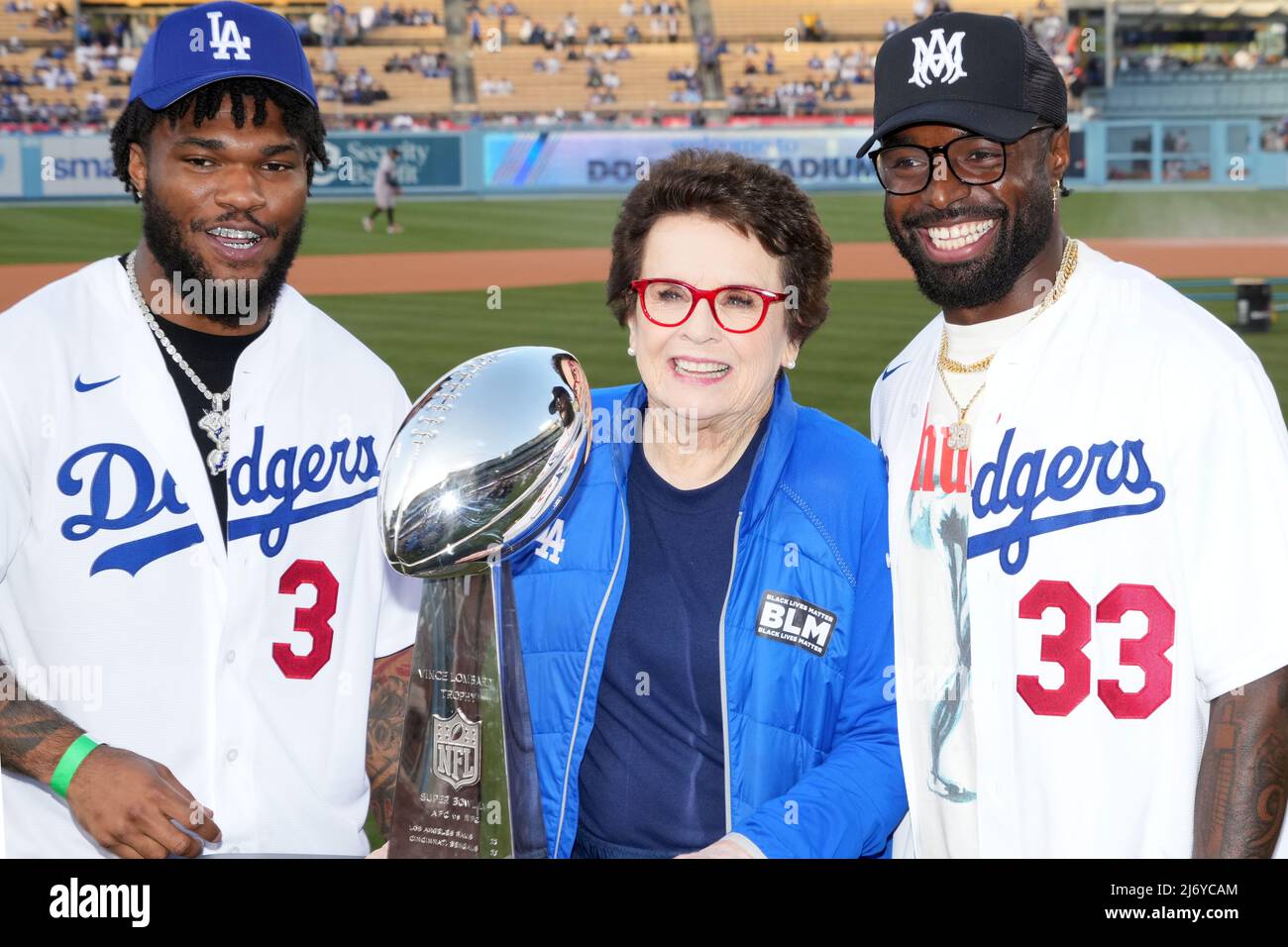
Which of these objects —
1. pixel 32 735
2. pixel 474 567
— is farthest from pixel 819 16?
pixel 474 567

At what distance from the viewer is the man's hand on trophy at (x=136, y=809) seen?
2.53 meters

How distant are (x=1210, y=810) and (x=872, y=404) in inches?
52.7

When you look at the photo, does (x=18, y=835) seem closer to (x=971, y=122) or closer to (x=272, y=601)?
(x=272, y=601)

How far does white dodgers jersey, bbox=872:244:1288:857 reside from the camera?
8.68 feet

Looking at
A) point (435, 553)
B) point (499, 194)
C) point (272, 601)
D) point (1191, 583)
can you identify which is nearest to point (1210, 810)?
point (1191, 583)

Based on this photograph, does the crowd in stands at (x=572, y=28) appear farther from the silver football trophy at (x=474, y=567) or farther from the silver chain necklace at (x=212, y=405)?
the silver football trophy at (x=474, y=567)

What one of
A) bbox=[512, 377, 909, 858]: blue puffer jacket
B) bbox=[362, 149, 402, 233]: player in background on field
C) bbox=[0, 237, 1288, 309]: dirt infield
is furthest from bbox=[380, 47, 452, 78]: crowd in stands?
bbox=[512, 377, 909, 858]: blue puffer jacket

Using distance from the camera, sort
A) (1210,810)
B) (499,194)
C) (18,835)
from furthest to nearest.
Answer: (499,194) → (18,835) → (1210,810)

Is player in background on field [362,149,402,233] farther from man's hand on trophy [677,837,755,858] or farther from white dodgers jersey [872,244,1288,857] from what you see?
man's hand on trophy [677,837,755,858]

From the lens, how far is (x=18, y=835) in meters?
2.87

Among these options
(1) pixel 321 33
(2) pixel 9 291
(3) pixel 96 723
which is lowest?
(3) pixel 96 723

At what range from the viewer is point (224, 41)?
3.10 metres

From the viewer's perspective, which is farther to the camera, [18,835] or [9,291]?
[9,291]

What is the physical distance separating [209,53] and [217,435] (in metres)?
0.87
